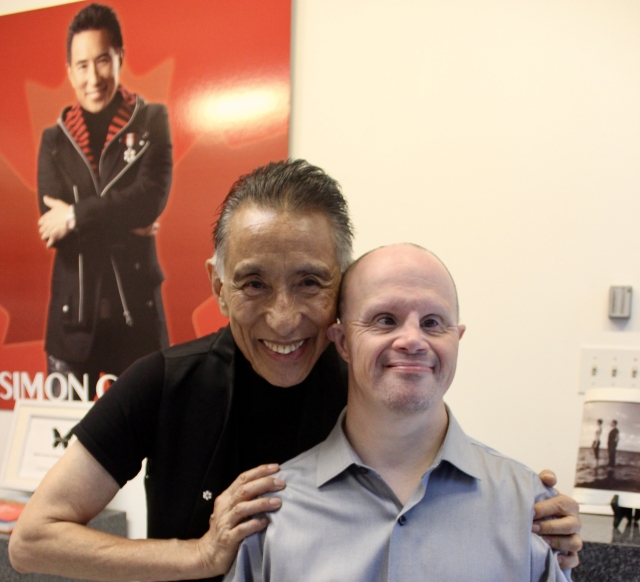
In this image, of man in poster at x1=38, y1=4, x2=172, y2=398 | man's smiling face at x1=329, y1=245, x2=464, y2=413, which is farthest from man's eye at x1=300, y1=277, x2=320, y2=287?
man in poster at x1=38, y1=4, x2=172, y2=398

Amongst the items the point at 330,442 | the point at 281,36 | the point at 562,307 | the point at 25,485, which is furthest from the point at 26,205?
the point at 562,307

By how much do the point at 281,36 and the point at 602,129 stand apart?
3.74 feet

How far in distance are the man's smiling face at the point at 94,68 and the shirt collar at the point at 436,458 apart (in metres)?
1.88

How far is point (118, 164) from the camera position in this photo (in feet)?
8.03

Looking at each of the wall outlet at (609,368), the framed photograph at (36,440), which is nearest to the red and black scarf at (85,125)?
the framed photograph at (36,440)

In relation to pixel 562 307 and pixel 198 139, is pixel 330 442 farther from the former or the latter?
pixel 198 139

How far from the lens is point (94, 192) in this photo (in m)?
2.48

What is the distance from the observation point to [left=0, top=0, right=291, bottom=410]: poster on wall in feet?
Result: 7.52

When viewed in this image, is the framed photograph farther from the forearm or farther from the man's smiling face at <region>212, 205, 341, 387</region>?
the man's smiling face at <region>212, 205, 341, 387</region>

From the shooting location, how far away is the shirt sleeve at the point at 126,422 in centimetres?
132

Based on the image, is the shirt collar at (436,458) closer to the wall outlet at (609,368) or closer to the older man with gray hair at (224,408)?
the older man with gray hair at (224,408)

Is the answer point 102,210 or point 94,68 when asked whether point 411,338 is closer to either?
point 102,210

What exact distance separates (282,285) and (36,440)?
1646mm

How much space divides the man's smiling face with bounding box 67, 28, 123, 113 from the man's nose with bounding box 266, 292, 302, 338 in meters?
1.63
